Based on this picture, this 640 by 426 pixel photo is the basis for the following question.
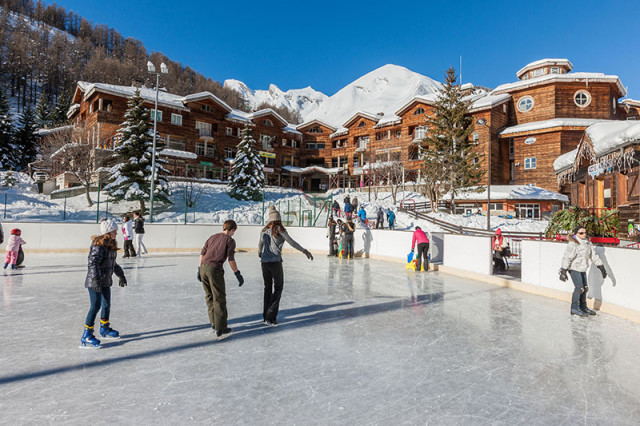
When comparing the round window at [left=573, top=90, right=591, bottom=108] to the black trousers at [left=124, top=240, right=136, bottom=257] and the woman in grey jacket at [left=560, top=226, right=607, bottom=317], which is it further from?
the black trousers at [left=124, top=240, right=136, bottom=257]

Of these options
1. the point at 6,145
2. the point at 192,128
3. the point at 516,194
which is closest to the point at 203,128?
the point at 192,128

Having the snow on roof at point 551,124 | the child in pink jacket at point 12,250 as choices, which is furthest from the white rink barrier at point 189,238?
the snow on roof at point 551,124

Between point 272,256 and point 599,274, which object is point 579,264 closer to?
point 599,274

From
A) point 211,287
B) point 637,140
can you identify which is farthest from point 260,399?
Result: point 637,140

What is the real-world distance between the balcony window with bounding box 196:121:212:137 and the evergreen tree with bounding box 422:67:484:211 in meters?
24.9

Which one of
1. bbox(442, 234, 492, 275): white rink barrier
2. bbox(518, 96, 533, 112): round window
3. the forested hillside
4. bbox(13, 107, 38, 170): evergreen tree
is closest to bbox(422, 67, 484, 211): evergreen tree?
bbox(518, 96, 533, 112): round window

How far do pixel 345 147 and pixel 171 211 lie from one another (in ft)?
101

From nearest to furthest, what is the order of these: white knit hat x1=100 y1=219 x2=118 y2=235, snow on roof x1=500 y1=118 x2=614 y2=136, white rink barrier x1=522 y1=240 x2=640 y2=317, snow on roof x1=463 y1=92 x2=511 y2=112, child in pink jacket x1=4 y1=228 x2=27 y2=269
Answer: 1. white knit hat x1=100 y1=219 x2=118 y2=235
2. white rink barrier x1=522 y1=240 x2=640 y2=317
3. child in pink jacket x1=4 y1=228 x2=27 y2=269
4. snow on roof x1=500 y1=118 x2=614 y2=136
5. snow on roof x1=463 y1=92 x2=511 y2=112

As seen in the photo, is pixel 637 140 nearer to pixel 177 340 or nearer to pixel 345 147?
pixel 177 340

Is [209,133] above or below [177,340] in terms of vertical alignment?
above

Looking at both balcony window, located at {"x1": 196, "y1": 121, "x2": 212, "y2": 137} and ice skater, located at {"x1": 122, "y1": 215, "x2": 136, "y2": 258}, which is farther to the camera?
balcony window, located at {"x1": 196, "y1": 121, "x2": 212, "y2": 137}

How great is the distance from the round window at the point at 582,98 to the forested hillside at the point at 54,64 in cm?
7011

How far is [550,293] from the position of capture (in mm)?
7582

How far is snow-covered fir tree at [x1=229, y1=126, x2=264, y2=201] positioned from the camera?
31156mm
